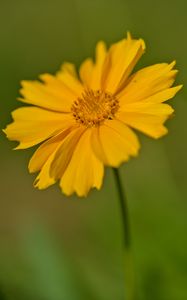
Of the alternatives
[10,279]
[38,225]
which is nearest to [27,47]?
[38,225]

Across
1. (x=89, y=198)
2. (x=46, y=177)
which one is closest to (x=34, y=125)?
(x=46, y=177)

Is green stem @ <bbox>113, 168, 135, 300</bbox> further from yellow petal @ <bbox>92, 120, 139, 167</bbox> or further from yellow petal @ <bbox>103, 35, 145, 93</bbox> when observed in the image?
yellow petal @ <bbox>103, 35, 145, 93</bbox>

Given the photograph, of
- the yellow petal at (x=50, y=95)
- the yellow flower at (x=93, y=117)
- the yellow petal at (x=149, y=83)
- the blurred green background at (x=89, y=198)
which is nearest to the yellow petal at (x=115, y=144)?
the yellow flower at (x=93, y=117)

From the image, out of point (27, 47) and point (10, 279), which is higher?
point (27, 47)

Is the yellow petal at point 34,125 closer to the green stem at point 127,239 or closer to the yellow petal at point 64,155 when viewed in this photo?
the yellow petal at point 64,155

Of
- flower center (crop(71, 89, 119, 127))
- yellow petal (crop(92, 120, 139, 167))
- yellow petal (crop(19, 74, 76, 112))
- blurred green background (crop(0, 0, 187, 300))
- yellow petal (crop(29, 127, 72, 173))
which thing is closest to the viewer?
yellow petal (crop(92, 120, 139, 167))

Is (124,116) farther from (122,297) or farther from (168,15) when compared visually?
(168,15)

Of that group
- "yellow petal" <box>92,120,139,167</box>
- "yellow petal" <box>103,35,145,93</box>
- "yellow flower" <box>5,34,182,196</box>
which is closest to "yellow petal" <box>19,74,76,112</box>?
"yellow flower" <box>5,34,182,196</box>
